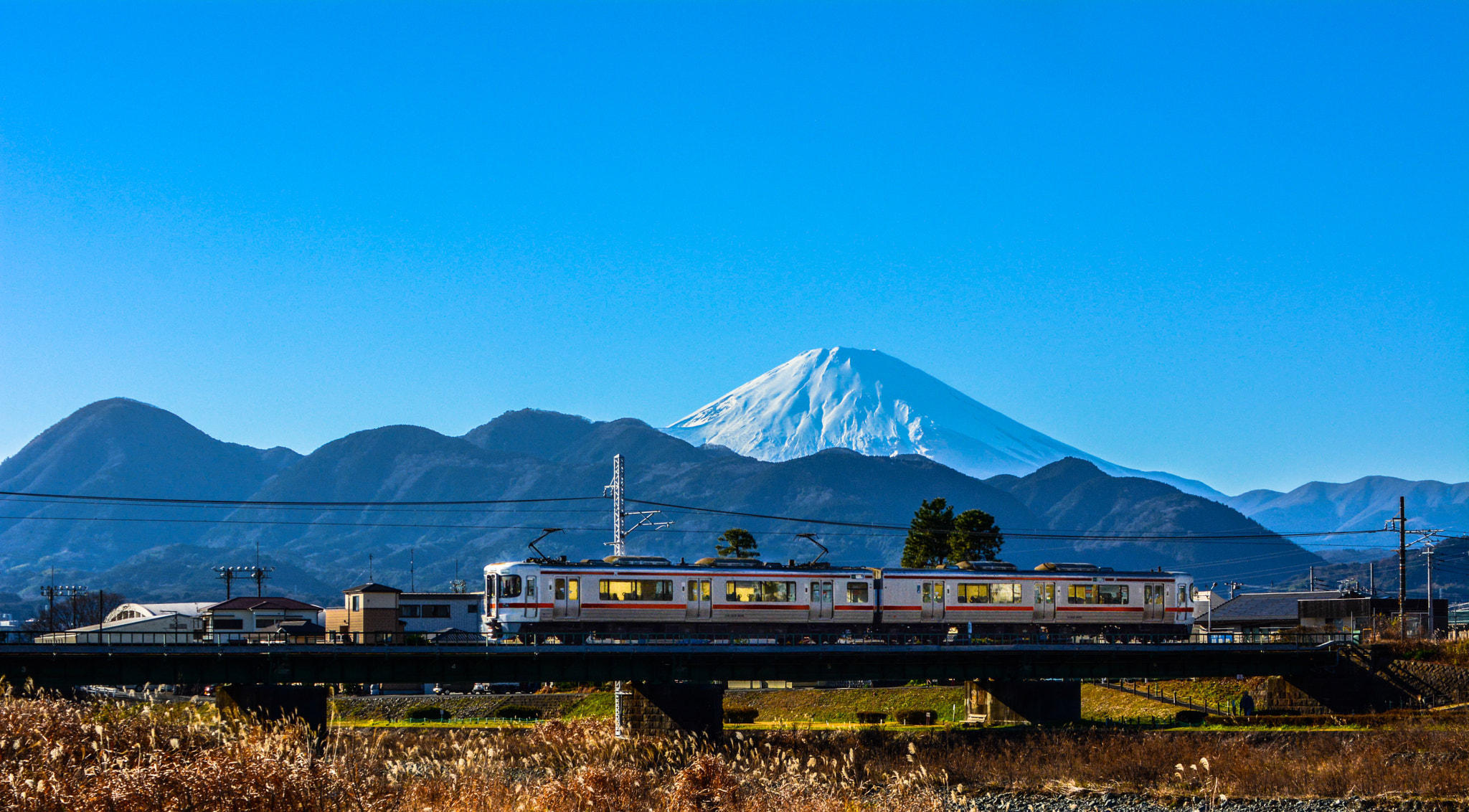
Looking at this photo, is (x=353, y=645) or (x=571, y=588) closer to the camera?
(x=353, y=645)

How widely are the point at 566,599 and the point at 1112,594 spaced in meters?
26.5

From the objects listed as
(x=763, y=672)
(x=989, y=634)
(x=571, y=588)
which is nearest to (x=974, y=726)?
(x=989, y=634)

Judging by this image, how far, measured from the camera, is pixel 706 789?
79.7ft

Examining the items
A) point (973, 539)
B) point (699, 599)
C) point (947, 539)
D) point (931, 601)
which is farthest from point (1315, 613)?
point (699, 599)

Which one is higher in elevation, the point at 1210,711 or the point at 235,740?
the point at 235,740

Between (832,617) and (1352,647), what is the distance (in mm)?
26938

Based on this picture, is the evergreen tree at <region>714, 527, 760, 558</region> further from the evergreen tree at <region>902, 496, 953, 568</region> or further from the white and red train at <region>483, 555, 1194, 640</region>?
the white and red train at <region>483, 555, 1194, 640</region>

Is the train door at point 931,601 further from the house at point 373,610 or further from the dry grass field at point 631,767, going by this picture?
the house at point 373,610

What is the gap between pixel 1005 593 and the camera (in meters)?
61.1

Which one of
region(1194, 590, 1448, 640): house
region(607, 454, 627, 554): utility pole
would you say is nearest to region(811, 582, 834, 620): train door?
region(607, 454, 627, 554): utility pole

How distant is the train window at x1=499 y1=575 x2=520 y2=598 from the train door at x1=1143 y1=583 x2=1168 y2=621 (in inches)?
1195

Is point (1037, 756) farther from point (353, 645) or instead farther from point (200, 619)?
point (200, 619)

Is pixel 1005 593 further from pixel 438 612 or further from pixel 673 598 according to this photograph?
pixel 438 612

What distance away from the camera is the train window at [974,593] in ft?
198
